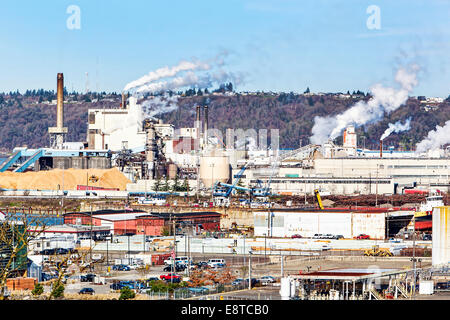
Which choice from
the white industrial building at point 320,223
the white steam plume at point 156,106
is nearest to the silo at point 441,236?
the white industrial building at point 320,223

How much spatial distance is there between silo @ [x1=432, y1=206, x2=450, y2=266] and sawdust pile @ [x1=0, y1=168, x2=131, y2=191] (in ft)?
109

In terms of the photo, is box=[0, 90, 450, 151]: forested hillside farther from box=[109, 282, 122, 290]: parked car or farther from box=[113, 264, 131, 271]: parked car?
box=[109, 282, 122, 290]: parked car

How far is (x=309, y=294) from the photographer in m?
15.8

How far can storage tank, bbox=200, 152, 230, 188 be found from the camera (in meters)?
52.9

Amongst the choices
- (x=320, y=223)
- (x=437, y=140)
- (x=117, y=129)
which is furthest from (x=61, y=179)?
(x=437, y=140)

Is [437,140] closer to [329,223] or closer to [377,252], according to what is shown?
[329,223]

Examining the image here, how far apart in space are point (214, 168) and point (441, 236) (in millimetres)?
32516

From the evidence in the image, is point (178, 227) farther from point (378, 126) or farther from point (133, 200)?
point (378, 126)

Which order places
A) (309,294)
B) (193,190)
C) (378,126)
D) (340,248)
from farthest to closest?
(378,126)
(193,190)
(340,248)
(309,294)

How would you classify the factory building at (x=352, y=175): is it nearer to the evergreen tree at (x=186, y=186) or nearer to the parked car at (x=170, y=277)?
the evergreen tree at (x=186, y=186)

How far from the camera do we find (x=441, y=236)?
20812mm

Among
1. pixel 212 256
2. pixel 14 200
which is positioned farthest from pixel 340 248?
pixel 14 200

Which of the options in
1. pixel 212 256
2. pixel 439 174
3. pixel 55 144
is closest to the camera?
pixel 212 256

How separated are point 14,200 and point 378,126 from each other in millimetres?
76400
